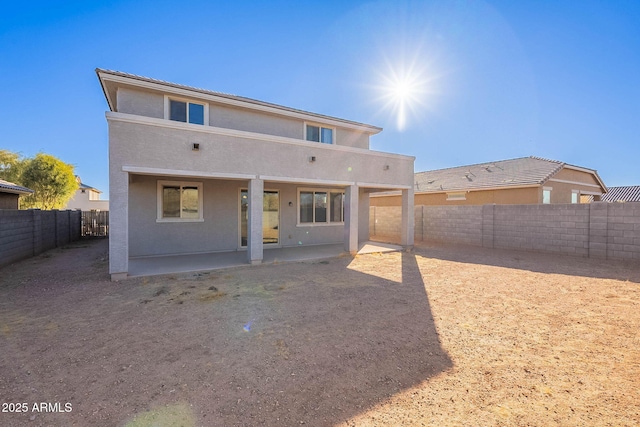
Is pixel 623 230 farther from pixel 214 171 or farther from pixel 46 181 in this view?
pixel 46 181

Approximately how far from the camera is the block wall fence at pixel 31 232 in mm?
8726

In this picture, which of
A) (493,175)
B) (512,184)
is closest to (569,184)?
(493,175)

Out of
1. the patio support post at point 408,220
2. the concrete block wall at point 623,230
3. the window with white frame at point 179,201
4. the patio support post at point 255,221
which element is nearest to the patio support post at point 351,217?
the patio support post at point 408,220

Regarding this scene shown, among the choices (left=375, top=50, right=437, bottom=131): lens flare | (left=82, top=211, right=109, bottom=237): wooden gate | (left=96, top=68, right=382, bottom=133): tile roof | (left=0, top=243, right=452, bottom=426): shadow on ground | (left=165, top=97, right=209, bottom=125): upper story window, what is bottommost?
(left=0, top=243, right=452, bottom=426): shadow on ground

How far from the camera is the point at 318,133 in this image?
12.9 m

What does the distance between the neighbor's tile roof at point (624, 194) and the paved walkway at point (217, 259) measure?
38187mm

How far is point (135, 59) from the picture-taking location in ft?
36.4

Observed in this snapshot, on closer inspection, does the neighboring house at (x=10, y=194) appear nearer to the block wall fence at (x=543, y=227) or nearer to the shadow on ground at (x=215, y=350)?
the shadow on ground at (x=215, y=350)

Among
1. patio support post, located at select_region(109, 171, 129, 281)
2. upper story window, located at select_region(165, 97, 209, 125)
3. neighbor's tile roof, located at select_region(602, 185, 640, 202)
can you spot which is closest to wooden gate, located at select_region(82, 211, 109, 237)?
upper story window, located at select_region(165, 97, 209, 125)

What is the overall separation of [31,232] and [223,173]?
911 cm

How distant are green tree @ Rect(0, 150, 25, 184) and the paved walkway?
3266cm

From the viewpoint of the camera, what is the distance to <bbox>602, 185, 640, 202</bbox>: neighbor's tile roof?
31570 mm

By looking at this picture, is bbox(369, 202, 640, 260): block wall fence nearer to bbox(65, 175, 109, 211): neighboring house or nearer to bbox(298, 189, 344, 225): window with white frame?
bbox(298, 189, 344, 225): window with white frame

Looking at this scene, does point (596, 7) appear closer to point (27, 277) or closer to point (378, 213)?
point (378, 213)
